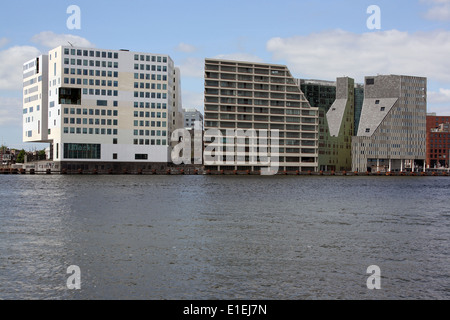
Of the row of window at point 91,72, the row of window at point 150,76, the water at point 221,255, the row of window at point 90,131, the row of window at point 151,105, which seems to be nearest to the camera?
the water at point 221,255

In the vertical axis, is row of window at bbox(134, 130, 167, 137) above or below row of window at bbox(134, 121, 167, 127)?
below

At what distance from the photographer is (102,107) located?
623 ft

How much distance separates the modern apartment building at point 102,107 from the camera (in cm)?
18612

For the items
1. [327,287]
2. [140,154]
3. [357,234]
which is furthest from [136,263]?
[140,154]

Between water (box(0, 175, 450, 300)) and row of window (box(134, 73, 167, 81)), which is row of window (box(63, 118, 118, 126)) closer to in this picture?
row of window (box(134, 73, 167, 81))

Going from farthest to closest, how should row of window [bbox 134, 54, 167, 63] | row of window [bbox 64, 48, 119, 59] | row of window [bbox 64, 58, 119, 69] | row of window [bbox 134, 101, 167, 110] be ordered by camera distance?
row of window [bbox 134, 101, 167, 110] → row of window [bbox 134, 54, 167, 63] → row of window [bbox 64, 48, 119, 59] → row of window [bbox 64, 58, 119, 69]

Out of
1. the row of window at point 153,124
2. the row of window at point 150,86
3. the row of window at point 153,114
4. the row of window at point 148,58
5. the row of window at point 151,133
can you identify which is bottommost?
the row of window at point 151,133

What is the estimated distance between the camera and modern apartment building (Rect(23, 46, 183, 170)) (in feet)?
611

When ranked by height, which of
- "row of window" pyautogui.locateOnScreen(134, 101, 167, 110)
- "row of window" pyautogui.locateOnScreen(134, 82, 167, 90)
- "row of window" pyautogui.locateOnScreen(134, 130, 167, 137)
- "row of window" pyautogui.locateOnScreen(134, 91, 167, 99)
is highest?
"row of window" pyautogui.locateOnScreen(134, 82, 167, 90)

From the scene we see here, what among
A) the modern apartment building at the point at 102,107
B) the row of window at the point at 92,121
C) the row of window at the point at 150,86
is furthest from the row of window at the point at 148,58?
the row of window at the point at 92,121

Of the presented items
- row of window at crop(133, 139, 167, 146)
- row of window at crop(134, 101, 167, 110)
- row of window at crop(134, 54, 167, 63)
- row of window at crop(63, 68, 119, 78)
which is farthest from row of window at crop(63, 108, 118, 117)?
row of window at crop(134, 54, 167, 63)

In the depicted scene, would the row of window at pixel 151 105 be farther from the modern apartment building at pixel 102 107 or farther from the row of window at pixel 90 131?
the row of window at pixel 90 131

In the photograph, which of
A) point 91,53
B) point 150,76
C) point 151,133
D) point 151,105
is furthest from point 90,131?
point 150,76

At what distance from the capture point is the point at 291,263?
85.6 feet
